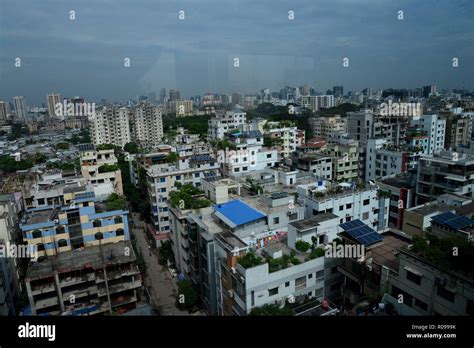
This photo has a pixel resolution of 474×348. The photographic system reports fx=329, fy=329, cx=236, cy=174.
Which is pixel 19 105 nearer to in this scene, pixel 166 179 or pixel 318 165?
pixel 166 179

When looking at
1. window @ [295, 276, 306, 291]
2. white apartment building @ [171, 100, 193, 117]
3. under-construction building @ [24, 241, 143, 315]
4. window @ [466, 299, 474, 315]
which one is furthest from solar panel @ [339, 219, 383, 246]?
under-construction building @ [24, 241, 143, 315]

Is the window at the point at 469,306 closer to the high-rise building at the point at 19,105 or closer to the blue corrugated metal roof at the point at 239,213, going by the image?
the high-rise building at the point at 19,105

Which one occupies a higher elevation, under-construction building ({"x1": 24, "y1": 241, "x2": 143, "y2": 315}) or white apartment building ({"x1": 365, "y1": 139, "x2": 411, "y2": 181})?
white apartment building ({"x1": 365, "y1": 139, "x2": 411, "y2": 181})

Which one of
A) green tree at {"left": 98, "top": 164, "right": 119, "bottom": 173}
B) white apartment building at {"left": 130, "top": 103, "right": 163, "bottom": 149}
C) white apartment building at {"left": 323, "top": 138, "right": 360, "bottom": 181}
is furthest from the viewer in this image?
white apartment building at {"left": 130, "top": 103, "right": 163, "bottom": 149}

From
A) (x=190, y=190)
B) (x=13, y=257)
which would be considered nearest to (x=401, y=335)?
(x=13, y=257)

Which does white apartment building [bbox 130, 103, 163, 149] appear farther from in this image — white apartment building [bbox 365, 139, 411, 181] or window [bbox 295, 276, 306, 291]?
window [bbox 295, 276, 306, 291]

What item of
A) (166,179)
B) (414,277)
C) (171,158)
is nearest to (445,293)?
(414,277)

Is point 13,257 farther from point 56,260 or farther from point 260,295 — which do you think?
point 260,295
